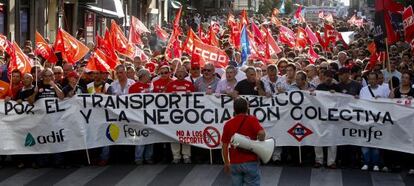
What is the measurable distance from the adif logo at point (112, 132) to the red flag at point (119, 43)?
20.5ft

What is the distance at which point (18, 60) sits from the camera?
1520 cm

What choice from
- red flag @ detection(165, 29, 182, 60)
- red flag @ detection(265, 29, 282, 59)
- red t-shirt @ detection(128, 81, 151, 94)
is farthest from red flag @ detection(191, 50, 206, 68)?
red flag @ detection(265, 29, 282, 59)

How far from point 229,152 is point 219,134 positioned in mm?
3844

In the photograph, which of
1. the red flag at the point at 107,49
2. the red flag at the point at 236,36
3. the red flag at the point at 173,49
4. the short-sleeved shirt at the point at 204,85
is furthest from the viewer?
the red flag at the point at 236,36

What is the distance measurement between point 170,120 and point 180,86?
55cm

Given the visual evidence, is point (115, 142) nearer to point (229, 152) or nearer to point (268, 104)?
point (268, 104)

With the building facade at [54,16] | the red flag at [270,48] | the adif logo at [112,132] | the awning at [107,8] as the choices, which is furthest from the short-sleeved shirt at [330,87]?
the awning at [107,8]

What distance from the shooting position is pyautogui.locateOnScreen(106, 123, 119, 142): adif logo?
13461 millimetres

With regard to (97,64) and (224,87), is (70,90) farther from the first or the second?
(224,87)

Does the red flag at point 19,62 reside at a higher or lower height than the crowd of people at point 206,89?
higher

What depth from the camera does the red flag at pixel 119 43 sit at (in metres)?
19.8

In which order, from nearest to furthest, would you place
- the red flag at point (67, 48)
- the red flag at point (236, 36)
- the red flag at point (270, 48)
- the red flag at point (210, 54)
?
the red flag at point (210, 54) < the red flag at point (67, 48) < the red flag at point (270, 48) < the red flag at point (236, 36)

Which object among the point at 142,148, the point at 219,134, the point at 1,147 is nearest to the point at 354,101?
the point at 219,134

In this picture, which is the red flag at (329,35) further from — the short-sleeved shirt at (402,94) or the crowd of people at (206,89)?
the short-sleeved shirt at (402,94)
